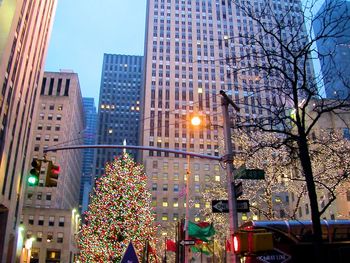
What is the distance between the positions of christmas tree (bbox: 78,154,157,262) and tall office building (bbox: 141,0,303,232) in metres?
58.0

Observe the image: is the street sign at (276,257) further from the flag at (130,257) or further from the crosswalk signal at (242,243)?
the crosswalk signal at (242,243)

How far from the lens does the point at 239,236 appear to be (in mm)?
8125

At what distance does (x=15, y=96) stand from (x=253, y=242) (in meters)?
45.0

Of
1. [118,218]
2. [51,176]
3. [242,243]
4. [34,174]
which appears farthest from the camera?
[118,218]

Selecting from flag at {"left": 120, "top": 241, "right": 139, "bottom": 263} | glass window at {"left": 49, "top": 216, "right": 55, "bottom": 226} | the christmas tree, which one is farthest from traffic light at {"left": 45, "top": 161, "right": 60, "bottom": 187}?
glass window at {"left": 49, "top": 216, "right": 55, "bottom": 226}

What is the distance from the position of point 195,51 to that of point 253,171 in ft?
400

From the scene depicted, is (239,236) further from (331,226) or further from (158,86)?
(158,86)

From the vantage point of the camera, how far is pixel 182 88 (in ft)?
409

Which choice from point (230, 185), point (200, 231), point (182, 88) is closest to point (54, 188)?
point (182, 88)

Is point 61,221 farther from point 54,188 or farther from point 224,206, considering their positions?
point 224,206

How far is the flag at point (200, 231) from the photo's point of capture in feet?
73.6

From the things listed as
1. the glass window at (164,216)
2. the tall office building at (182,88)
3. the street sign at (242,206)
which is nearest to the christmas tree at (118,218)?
the street sign at (242,206)

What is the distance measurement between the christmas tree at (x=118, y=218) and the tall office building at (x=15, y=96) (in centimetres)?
1254

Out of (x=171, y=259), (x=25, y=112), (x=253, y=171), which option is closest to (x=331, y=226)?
(x=253, y=171)
